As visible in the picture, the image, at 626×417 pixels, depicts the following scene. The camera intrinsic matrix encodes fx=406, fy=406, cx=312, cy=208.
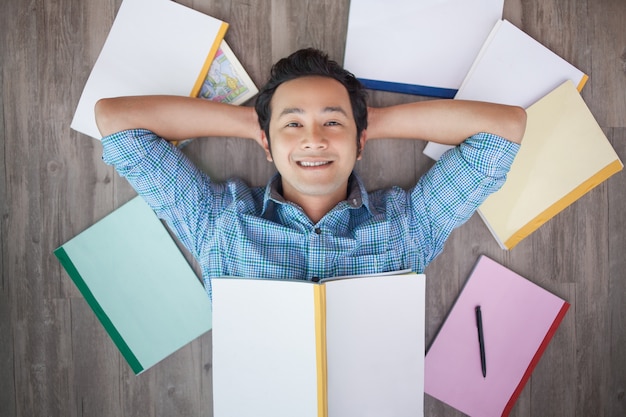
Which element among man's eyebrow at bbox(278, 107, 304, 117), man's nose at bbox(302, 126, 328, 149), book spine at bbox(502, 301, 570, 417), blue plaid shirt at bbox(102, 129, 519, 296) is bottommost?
book spine at bbox(502, 301, 570, 417)

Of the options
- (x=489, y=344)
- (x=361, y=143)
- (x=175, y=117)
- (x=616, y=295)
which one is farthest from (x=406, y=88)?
(x=616, y=295)

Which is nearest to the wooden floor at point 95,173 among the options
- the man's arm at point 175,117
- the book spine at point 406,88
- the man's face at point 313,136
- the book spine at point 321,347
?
the book spine at point 406,88

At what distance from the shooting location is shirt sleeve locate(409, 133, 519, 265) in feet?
3.01

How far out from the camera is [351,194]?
1.02 meters

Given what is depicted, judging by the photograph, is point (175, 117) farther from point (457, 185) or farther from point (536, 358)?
point (536, 358)

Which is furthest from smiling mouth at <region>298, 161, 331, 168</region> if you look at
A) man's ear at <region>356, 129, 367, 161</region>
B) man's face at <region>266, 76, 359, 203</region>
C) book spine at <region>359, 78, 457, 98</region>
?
book spine at <region>359, 78, 457, 98</region>

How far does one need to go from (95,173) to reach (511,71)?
116cm

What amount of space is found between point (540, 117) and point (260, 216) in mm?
799

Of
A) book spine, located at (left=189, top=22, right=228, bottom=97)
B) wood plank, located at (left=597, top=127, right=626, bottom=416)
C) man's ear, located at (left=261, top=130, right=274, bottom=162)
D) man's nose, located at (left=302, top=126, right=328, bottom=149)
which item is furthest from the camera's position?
wood plank, located at (left=597, top=127, right=626, bottom=416)

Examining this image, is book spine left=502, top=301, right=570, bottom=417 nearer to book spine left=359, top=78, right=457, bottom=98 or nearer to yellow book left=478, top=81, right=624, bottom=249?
yellow book left=478, top=81, right=624, bottom=249

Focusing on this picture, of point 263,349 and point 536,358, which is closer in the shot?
point 263,349

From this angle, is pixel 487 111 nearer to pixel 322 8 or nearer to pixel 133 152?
pixel 322 8

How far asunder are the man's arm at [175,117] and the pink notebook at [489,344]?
0.73 meters

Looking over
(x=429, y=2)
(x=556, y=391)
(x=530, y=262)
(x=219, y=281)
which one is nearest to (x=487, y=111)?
(x=429, y=2)
